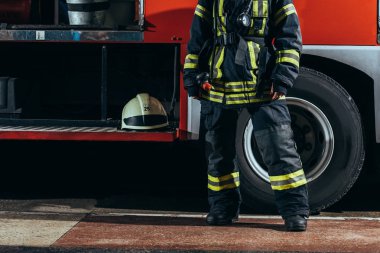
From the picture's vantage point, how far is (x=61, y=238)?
18.6 ft

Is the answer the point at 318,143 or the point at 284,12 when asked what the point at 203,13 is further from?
the point at 318,143

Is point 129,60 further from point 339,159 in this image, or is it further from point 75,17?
point 339,159

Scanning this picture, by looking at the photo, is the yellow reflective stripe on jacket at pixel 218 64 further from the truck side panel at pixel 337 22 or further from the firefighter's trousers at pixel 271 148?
the truck side panel at pixel 337 22

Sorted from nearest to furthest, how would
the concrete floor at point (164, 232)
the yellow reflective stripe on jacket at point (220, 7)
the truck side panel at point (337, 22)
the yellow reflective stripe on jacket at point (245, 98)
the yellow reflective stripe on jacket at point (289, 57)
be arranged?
the concrete floor at point (164, 232) → the yellow reflective stripe on jacket at point (289, 57) → the yellow reflective stripe on jacket at point (245, 98) → the yellow reflective stripe on jacket at point (220, 7) → the truck side panel at point (337, 22)

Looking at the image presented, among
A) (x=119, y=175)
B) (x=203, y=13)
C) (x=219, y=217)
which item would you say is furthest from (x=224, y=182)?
(x=119, y=175)

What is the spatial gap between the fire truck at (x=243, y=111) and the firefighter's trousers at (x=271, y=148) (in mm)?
425

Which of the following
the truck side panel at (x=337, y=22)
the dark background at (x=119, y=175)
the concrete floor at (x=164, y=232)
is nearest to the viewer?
the concrete floor at (x=164, y=232)

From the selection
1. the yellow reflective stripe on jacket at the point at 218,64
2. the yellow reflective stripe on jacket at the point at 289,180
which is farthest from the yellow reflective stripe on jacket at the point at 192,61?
the yellow reflective stripe on jacket at the point at 289,180

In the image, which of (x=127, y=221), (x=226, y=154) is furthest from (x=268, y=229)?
(x=127, y=221)

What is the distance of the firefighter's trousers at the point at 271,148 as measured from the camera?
5.89m

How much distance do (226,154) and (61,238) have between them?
1165 mm

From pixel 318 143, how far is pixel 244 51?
1.05 metres

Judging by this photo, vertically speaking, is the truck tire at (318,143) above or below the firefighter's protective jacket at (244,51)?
below

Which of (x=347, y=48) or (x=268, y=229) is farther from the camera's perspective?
(x=347, y=48)
